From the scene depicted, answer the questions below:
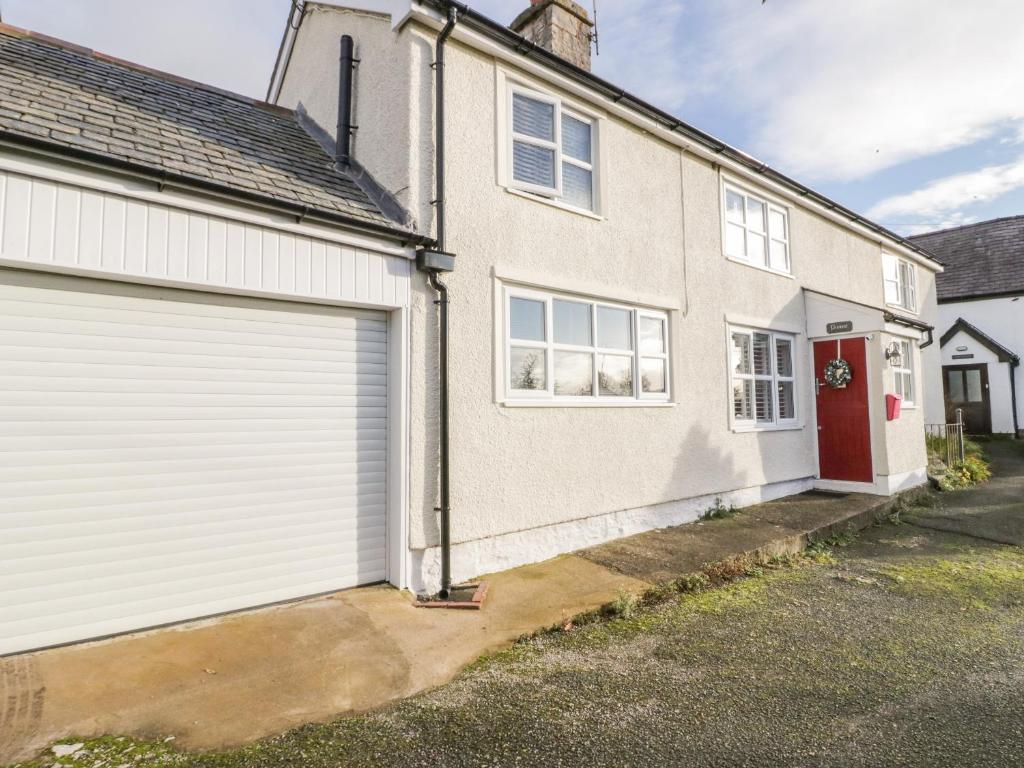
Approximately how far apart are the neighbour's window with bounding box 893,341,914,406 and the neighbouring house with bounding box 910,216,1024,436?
300 inches

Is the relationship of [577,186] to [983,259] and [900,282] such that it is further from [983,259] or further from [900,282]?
[983,259]

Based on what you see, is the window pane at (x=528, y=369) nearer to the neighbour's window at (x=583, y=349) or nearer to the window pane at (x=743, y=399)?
the neighbour's window at (x=583, y=349)

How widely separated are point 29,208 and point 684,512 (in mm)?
7684

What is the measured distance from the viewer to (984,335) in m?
19.8

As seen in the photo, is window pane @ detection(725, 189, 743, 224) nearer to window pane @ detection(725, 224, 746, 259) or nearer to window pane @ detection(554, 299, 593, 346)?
window pane @ detection(725, 224, 746, 259)

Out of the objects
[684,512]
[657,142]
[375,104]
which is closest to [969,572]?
[684,512]

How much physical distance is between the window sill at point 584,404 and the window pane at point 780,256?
4414 millimetres

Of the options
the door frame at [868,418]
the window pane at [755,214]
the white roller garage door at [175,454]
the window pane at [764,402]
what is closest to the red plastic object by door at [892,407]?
the door frame at [868,418]

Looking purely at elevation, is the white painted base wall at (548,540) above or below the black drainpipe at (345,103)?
below

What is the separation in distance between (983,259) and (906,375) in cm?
1548

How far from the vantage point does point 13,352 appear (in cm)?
380

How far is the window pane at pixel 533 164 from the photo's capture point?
21.0 ft

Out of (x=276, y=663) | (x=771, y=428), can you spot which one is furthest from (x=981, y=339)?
(x=276, y=663)

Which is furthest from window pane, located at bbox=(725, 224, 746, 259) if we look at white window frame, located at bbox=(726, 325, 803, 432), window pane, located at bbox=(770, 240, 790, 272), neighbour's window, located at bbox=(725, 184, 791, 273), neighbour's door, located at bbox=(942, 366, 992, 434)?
neighbour's door, located at bbox=(942, 366, 992, 434)
